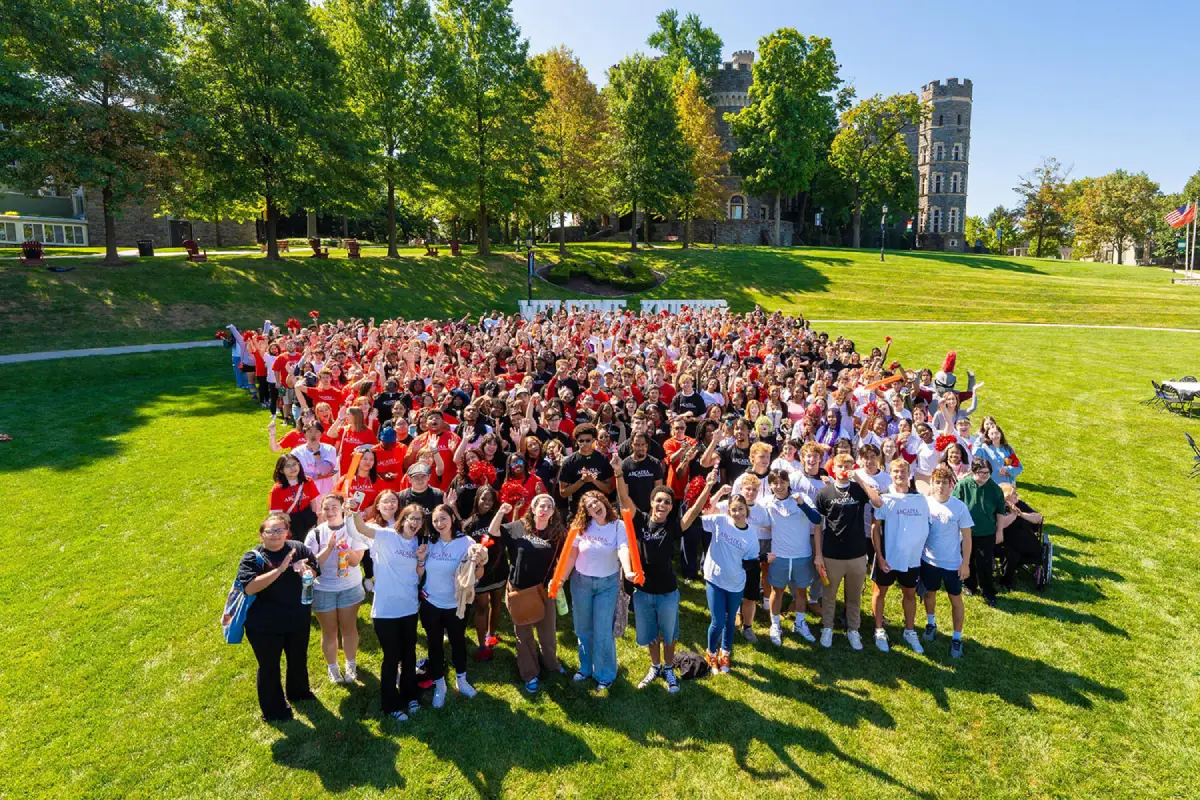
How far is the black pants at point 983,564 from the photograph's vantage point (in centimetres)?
716

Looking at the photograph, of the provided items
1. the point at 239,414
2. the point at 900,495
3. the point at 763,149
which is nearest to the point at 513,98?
the point at 763,149

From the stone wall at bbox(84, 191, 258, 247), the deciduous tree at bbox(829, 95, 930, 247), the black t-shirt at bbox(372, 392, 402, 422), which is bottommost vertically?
the black t-shirt at bbox(372, 392, 402, 422)

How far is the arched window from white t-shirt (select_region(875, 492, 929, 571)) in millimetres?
59217

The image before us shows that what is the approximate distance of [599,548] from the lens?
542 centimetres

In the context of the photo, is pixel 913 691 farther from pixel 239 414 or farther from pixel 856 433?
pixel 239 414

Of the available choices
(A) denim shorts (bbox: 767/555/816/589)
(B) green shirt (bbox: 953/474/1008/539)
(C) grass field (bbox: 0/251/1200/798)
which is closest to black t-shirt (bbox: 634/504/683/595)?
(C) grass field (bbox: 0/251/1200/798)

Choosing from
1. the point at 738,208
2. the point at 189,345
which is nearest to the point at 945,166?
the point at 738,208

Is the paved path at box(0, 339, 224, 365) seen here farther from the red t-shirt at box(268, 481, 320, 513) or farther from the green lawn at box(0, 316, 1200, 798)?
the red t-shirt at box(268, 481, 320, 513)

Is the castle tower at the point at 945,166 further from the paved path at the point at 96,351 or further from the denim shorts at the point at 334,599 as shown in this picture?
the denim shorts at the point at 334,599

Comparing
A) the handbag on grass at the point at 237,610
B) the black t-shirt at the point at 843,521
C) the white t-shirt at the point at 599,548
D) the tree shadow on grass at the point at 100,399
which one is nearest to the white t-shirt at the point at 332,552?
the handbag on grass at the point at 237,610

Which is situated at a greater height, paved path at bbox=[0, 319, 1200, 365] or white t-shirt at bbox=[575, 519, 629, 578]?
paved path at bbox=[0, 319, 1200, 365]

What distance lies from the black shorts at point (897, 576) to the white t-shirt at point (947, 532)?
220 millimetres

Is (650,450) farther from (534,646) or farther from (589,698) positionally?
(589,698)

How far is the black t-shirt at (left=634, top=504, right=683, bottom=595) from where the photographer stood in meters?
5.58
